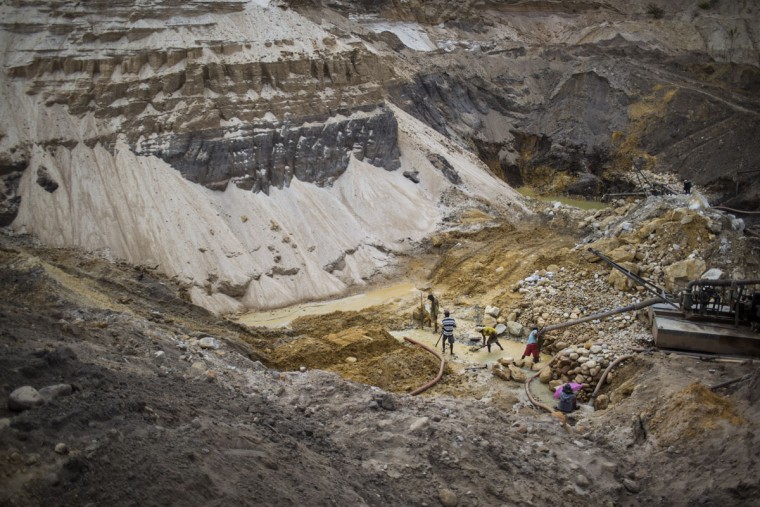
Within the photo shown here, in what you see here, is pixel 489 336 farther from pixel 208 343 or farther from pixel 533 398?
pixel 208 343

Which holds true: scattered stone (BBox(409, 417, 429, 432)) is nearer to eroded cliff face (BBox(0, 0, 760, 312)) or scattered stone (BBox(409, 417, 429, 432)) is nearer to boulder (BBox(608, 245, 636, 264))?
boulder (BBox(608, 245, 636, 264))

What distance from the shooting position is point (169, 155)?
18438 millimetres

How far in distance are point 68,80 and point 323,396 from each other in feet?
A: 46.6

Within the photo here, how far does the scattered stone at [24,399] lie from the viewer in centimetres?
571

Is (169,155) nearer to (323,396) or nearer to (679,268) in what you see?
(323,396)

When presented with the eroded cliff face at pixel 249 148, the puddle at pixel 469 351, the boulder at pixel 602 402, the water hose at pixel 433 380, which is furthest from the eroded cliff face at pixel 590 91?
the water hose at pixel 433 380

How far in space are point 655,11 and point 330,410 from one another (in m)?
48.6

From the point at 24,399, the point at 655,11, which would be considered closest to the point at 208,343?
the point at 24,399

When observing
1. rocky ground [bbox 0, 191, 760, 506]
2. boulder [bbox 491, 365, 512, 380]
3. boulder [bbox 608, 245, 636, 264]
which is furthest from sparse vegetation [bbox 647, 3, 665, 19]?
boulder [bbox 491, 365, 512, 380]

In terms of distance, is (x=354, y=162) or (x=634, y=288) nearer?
(x=634, y=288)

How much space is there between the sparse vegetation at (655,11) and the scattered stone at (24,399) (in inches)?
2003

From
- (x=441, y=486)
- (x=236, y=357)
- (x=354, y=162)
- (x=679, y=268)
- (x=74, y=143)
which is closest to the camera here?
(x=441, y=486)

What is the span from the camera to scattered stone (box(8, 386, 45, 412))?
5.71 metres

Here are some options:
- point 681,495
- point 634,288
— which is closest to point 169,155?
point 634,288
